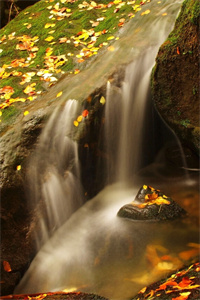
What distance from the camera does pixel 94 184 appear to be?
15.6 feet

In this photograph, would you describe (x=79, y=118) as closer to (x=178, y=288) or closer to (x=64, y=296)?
(x=64, y=296)

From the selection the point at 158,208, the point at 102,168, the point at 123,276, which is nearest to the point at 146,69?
the point at 102,168

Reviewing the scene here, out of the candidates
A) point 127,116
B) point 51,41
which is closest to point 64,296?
point 127,116

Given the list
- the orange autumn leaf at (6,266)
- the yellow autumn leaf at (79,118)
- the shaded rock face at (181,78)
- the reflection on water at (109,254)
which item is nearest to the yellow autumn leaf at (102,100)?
the yellow autumn leaf at (79,118)

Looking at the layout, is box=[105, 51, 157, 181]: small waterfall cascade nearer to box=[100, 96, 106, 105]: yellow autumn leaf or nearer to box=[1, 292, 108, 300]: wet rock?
box=[100, 96, 106, 105]: yellow autumn leaf

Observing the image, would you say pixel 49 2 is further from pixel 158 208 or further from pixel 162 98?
pixel 158 208

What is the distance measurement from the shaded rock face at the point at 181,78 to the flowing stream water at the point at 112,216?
0.40 m

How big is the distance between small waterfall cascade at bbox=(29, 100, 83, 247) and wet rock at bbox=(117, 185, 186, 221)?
0.76m

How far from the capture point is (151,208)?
13.4ft

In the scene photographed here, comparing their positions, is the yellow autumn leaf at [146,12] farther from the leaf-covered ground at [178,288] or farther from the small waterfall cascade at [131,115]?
the leaf-covered ground at [178,288]

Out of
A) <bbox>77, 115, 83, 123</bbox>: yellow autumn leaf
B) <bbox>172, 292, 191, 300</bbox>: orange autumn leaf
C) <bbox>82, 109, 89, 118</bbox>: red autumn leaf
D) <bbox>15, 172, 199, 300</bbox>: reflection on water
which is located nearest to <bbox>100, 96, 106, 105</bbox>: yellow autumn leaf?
<bbox>82, 109, 89, 118</bbox>: red autumn leaf

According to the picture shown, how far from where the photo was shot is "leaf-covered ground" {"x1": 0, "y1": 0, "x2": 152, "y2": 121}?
194 inches

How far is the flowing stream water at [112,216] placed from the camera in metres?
3.50

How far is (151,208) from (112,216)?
55 cm
